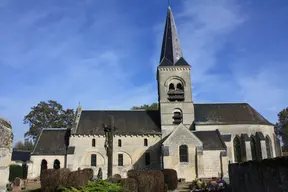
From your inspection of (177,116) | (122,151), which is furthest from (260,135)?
(122,151)

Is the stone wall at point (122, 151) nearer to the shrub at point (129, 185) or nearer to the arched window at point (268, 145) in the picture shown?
the arched window at point (268, 145)

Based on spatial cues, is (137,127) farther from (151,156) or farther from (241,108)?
(241,108)

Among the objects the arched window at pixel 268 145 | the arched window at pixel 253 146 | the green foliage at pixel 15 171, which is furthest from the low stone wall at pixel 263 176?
the green foliage at pixel 15 171

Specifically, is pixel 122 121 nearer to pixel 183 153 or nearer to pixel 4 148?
pixel 183 153

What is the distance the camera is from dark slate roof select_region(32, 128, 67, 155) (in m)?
31.8

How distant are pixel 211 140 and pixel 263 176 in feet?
71.0

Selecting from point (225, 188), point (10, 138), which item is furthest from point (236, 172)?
point (10, 138)

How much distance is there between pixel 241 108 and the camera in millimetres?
35062

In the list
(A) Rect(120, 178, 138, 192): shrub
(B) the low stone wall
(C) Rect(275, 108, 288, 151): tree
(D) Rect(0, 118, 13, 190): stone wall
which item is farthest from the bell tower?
(C) Rect(275, 108, 288, 151): tree

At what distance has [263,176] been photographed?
28.7ft

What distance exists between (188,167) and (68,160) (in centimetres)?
1400

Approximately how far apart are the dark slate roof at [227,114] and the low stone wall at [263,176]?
20.0 meters

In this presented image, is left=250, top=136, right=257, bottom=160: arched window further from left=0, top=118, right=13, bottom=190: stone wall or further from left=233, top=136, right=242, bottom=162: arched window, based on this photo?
left=0, top=118, right=13, bottom=190: stone wall

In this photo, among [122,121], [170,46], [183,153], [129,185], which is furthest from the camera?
[170,46]
